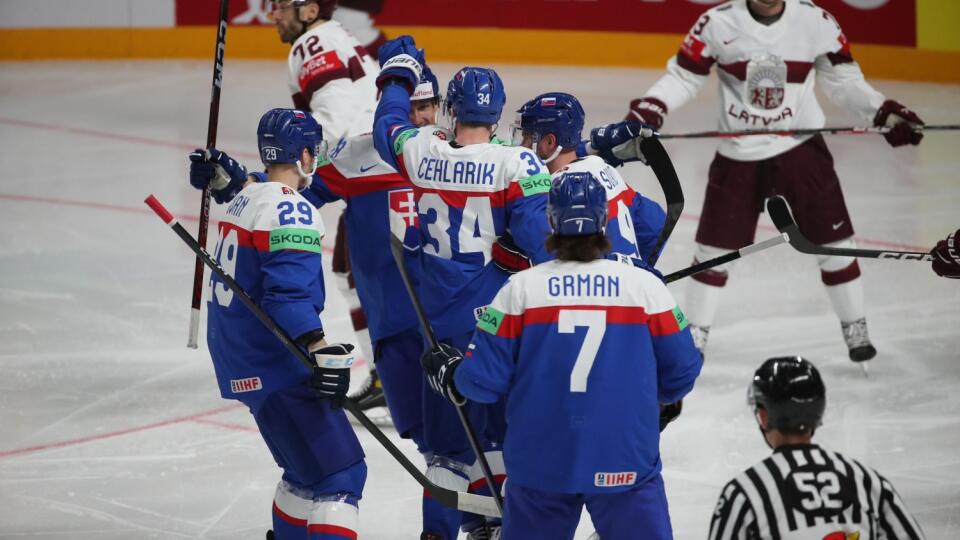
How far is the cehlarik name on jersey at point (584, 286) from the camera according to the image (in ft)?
10.7

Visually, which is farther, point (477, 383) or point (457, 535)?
point (457, 535)

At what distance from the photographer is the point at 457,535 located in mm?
4449

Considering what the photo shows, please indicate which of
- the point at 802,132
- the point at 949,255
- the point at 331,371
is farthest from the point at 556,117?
the point at 802,132

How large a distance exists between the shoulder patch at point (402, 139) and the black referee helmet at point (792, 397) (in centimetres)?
175

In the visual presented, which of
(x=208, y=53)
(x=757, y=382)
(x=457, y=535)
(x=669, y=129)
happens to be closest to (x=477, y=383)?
(x=757, y=382)

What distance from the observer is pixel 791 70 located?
249 inches

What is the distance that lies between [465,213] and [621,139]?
0.67 metres

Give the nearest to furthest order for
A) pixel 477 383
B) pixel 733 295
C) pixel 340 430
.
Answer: pixel 477 383 → pixel 340 430 → pixel 733 295

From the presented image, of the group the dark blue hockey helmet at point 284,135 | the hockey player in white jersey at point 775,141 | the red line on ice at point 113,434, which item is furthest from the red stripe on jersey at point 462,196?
the hockey player in white jersey at point 775,141

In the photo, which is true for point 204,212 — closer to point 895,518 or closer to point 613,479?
point 613,479

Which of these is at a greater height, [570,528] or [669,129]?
[570,528]

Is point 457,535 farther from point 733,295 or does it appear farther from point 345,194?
point 733,295

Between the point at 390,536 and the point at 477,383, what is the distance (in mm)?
1564

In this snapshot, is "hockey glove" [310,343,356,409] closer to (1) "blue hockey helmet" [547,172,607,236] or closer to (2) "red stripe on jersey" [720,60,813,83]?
(1) "blue hockey helmet" [547,172,607,236]
